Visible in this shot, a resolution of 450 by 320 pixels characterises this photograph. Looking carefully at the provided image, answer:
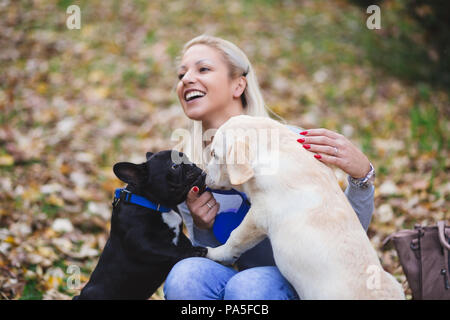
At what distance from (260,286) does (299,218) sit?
398mm

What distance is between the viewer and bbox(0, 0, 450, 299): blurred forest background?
12.3 feet

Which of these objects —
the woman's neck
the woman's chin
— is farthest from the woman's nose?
the woman's neck

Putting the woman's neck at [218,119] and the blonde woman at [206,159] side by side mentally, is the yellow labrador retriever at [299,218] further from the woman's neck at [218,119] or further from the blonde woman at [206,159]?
the woman's neck at [218,119]

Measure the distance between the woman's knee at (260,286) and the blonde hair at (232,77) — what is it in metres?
1.02

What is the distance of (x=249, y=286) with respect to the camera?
2.00 m

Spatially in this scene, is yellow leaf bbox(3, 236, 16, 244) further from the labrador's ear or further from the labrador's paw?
the labrador's ear

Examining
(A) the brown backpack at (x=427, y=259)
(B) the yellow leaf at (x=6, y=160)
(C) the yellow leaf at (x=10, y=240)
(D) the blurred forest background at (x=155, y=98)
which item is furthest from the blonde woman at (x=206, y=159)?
(B) the yellow leaf at (x=6, y=160)

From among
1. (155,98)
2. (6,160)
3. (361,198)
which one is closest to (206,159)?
(361,198)

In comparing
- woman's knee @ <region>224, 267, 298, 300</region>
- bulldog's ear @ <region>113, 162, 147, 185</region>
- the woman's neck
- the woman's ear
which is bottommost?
woman's knee @ <region>224, 267, 298, 300</region>

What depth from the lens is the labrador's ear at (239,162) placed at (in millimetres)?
1941

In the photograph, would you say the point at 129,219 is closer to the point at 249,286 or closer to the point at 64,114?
the point at 249,286

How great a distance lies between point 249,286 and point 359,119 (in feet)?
14.5

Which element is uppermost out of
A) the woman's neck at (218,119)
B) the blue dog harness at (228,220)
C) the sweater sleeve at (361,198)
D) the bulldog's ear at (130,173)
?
the woman's neck at (218,119)
